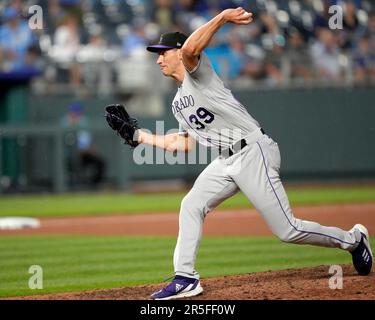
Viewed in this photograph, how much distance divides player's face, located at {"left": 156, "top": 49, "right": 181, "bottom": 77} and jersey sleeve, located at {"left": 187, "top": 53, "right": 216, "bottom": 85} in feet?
0.71

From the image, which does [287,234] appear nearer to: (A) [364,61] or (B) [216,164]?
(B) [216,164]

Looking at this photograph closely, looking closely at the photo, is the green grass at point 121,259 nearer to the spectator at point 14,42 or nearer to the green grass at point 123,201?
the green grass at point 123,201

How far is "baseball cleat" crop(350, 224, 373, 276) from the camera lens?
661cm

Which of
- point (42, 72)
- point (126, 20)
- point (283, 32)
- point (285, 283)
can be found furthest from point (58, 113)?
point (285, 283)

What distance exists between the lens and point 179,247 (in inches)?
238

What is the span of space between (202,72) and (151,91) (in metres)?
12.7

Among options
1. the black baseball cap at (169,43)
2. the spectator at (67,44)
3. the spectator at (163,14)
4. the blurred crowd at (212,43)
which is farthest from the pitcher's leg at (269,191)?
the spectator at (163,14)

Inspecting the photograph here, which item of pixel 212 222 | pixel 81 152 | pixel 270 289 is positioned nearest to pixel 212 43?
pixel 81 152

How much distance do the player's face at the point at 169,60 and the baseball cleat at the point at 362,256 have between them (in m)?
1.97

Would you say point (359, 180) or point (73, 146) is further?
point (359, 180)

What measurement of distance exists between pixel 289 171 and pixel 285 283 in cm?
1249

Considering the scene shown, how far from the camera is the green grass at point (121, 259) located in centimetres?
745
